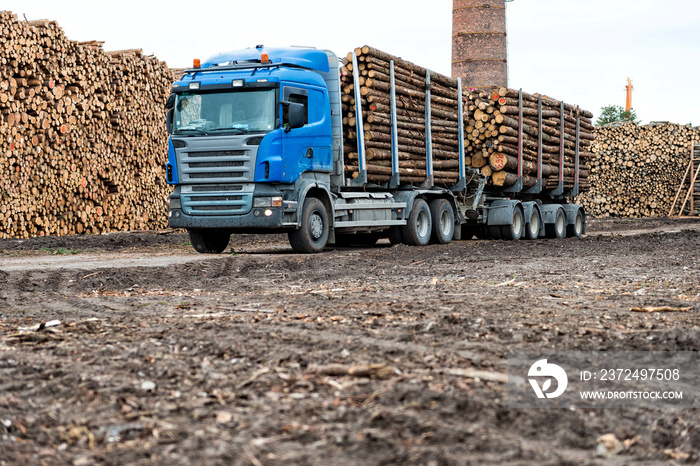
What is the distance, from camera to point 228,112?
→ 13656 mm

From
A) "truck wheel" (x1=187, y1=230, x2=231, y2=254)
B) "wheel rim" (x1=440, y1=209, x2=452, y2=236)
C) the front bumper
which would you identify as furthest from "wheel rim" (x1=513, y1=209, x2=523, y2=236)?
the front bumper

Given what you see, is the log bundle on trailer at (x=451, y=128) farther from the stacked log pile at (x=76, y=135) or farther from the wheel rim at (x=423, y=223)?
the stacked log pile at (x=76, y=135)

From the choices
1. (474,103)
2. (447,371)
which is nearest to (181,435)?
(447,371)

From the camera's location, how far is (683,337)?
5.40 metres

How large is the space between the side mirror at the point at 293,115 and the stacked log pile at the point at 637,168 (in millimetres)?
25253

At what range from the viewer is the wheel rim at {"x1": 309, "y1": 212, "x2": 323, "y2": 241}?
14.5 meters

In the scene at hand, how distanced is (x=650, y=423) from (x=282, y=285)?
5.80 metres

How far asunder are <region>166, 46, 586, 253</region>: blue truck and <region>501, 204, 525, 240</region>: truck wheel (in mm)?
5338

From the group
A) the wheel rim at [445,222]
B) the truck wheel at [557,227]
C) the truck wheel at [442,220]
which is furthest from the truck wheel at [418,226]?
the truck wheel at [557,227]

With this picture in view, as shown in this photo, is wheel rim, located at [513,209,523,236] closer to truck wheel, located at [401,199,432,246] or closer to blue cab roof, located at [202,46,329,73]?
truck wheel, located at [401,199,432,246]

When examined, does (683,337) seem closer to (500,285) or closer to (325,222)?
(500,285)

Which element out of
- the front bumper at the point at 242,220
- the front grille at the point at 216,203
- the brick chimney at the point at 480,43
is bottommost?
the front bumper at the point at 242,220

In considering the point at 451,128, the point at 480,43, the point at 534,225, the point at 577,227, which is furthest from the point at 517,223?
the point at 480,43

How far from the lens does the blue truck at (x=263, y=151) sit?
1353 cm
